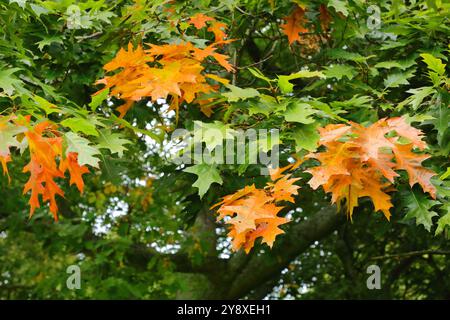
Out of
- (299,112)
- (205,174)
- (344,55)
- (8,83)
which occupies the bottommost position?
(205,174)

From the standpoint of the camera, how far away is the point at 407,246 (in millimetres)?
7859

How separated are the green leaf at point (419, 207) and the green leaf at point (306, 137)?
605mm

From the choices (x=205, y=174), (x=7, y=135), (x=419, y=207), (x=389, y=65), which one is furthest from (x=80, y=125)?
(x=389, y=65)

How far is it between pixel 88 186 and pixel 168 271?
1.52 meters

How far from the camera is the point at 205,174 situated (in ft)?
9.05

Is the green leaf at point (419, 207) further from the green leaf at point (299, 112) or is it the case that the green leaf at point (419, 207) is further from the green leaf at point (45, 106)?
the green leaf at point (45, 106)

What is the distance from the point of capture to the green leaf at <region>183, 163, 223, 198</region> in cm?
269

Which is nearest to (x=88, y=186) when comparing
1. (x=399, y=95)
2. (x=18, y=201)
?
(x=18, y=201)

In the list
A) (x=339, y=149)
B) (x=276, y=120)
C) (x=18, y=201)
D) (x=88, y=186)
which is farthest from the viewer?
(x=88, y=186)

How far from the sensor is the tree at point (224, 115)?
8.36ft

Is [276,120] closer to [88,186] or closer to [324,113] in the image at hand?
[324,113]

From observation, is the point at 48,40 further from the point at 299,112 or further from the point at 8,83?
the point at 299,112

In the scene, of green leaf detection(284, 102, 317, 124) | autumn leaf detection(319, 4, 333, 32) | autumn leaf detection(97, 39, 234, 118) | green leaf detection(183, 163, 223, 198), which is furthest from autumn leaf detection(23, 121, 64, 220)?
autumn leaf detection(319, 4, 333, 32)

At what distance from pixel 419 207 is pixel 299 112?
2.40ft
